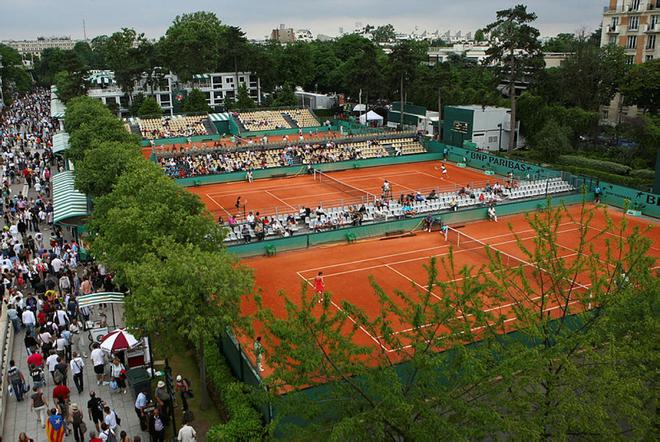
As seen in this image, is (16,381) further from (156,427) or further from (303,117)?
(303,117)

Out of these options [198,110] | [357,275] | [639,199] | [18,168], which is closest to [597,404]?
[357,275]

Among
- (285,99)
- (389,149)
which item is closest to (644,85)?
(389,149)

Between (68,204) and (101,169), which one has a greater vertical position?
(101,169)

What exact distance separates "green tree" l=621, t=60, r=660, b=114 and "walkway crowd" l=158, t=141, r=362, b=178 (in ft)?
84.1

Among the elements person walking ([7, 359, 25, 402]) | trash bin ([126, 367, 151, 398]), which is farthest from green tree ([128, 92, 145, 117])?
trash bin ([126, 367, 151, 398])

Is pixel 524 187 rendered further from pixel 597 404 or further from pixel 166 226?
pixel 597 404

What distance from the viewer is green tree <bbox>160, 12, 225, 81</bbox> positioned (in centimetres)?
7919

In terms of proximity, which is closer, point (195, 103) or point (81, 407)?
point (81, 407)

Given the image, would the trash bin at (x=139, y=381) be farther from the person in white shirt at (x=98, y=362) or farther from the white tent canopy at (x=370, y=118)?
the white tent canopy at (x=370, y=118)

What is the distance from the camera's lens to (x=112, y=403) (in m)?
16.6

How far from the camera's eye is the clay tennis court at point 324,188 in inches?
1556

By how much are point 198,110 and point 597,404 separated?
70990 mm

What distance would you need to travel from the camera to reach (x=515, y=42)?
175 ft

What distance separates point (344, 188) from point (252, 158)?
1157 centimetres
